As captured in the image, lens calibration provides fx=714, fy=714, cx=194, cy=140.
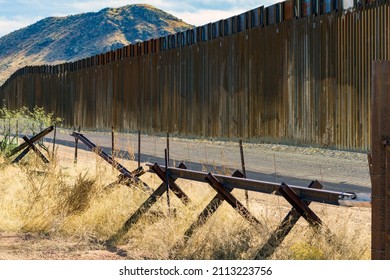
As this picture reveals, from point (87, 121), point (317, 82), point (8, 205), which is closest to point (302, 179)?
point (317, 82)

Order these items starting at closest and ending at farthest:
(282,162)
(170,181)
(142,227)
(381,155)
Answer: (381,155)
(170,181)
(142,227)
(282,162)

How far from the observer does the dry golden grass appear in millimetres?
7383

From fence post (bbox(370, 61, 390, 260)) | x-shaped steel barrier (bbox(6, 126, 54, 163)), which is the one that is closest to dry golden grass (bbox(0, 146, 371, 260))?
fence post (bbox(370, 61, 390, 260))

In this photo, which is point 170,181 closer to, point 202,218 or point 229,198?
point 202,218

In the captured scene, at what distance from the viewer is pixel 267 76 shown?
15117 millimetres

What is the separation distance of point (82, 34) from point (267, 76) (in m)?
134

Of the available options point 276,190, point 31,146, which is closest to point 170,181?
point 276,190

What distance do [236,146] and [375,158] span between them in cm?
1687

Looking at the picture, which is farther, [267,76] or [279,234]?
[267,76]

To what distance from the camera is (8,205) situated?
10.7m

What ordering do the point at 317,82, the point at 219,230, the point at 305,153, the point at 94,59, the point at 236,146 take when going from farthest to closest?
the point at 94,59, the point at 236,146, the point at 305,153, the point at 317,82, the point at 219,230

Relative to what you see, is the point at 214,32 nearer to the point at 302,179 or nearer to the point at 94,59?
the point at 302,179

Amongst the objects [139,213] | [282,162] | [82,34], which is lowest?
[282,162]

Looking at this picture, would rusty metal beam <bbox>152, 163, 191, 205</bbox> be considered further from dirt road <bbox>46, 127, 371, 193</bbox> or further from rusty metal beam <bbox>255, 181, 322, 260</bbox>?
dirt road <bbox>46, 127, 371, 193</bbox>
